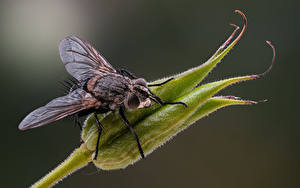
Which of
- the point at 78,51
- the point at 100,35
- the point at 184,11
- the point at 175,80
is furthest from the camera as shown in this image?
the point at 184,11

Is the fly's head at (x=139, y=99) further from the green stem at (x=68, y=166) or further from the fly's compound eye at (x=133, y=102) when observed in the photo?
the green stem at (x=68, y=166)

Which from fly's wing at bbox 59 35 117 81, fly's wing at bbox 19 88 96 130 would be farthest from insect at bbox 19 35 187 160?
fly's wing at bbox 59 35 117 81

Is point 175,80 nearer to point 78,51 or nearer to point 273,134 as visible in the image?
point 78,51

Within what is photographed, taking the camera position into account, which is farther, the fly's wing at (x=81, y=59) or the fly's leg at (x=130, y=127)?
the fly's wing at (x=81, y=59)

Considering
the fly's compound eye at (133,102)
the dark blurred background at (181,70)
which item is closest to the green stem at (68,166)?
the fly's compound eye at (133,102)

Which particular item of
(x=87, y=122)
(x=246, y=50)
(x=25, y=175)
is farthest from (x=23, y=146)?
(x=87, y=122)

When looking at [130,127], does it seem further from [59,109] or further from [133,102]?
[59,109]

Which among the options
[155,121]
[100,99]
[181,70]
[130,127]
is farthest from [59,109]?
[181,70]
